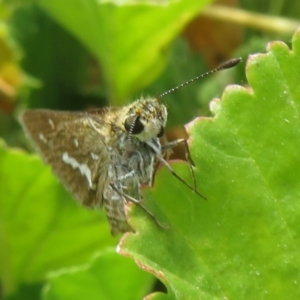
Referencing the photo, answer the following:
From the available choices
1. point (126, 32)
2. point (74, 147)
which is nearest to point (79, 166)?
point (74, 147)

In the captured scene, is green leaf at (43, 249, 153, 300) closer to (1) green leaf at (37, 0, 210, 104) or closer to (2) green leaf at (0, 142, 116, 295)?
(2) green leaf at (0, 142, 116, 295)

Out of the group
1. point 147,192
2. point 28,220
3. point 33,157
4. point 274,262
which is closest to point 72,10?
point 33,157

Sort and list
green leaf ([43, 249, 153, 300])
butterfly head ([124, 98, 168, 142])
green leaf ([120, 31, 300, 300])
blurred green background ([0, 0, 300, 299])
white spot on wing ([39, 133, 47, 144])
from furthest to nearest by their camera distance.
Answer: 1. blurred green background ([0, 0, 300, 299])
2. white spot on wing ([39, 133, 47, 144])
3. green leaf ([43, 249, 153, 300])
4. butterfly head ([124, 98, 168, 142])
5. green leaf ([120, 31, 300, 300])

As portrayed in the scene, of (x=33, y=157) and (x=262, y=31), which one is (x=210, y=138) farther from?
(x=262, y=31)

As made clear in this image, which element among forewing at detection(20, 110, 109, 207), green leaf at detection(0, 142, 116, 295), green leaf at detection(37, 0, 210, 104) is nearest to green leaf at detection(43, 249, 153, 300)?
Answer: forewing at detection(20, 110, 109, 207)

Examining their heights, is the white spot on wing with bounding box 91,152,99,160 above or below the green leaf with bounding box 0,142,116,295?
above

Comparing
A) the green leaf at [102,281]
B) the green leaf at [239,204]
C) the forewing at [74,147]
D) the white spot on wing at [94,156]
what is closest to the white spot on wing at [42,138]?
the forewing at [74,147]
